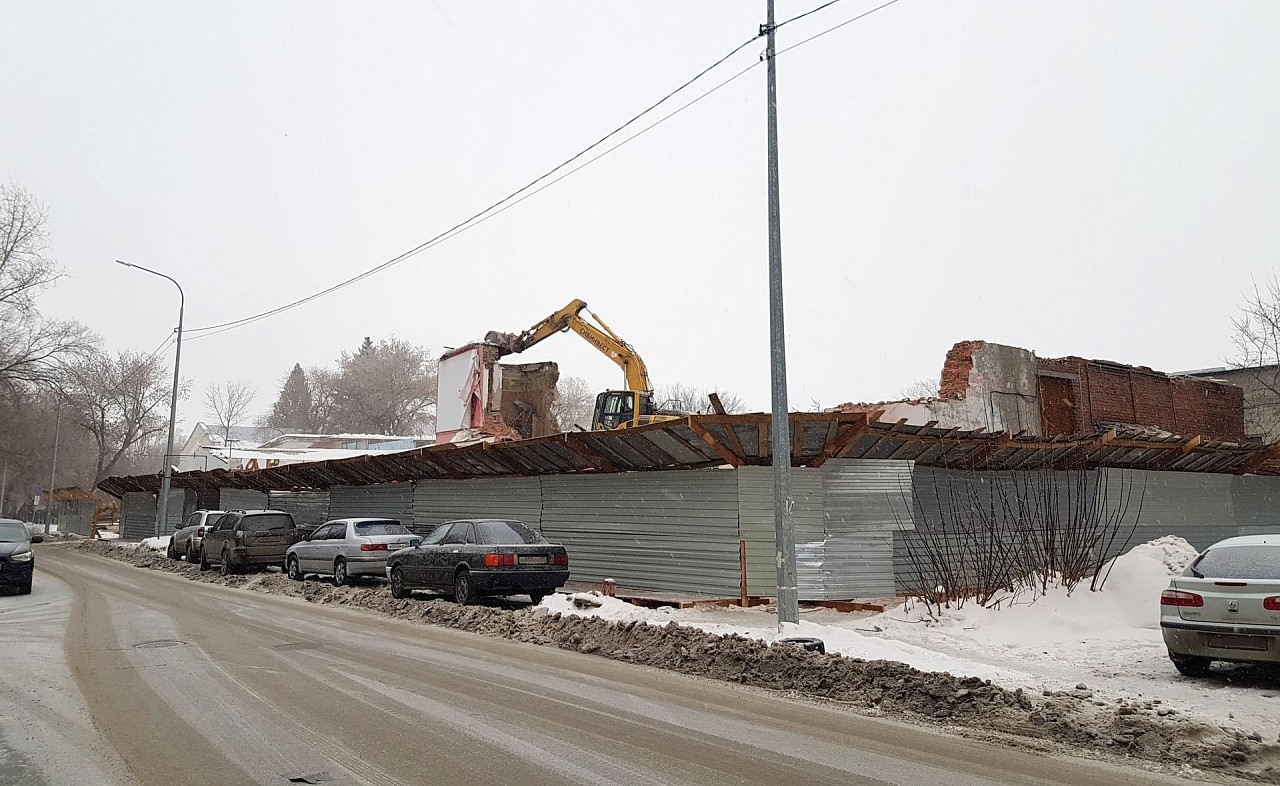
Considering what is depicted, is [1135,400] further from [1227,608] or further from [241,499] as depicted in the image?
[241,499]

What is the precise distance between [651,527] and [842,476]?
3.84 m

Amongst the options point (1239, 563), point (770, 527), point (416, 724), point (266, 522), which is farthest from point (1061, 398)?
point (416, 724)

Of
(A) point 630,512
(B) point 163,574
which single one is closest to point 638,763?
(A) point 630,512

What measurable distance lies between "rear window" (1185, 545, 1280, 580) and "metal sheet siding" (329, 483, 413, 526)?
20.0 m

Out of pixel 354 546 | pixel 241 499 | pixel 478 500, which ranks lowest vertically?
pixel 354 546

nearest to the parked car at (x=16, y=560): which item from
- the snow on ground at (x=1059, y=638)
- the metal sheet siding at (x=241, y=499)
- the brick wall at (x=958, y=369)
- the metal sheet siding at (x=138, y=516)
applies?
the snow on ground at (x=1059, y=638)

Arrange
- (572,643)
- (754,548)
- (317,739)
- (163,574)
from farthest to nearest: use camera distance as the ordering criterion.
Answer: (163,574) → (754,548) → (572,643) → (317,739)

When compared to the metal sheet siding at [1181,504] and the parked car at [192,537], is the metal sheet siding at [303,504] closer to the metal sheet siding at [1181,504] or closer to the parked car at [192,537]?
the parked car at [192,537]

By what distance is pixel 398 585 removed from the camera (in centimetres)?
1670

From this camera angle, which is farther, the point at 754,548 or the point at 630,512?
the point at 630,512

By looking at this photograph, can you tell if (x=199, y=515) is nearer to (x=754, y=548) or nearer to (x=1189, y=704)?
(x=754, y=548)

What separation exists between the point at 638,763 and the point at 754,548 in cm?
901

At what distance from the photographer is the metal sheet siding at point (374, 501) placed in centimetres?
2623

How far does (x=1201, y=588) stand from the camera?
866 centimetres
